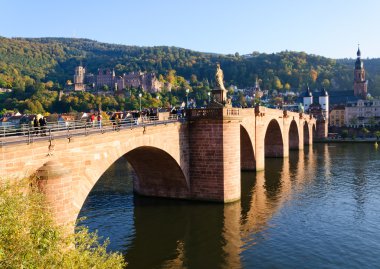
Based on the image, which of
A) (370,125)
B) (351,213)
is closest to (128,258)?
(351,213)

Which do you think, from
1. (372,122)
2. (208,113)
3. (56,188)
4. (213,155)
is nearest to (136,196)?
(213,155)

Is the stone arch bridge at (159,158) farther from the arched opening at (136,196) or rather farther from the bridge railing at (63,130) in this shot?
the bridge railing at (63,130)

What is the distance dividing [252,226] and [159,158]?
9009 mm

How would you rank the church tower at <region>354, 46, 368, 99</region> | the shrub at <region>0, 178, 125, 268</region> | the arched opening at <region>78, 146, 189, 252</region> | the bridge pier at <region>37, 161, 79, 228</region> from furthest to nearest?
the church tower at <region>354, 46, 368, 99</region> → the arched opening at <region>78, 146, 189, 252</region> → the bridge pier at <region>37, 161, 79, 228</region> → the shrub at <region>0, 178, 125, 268</region>

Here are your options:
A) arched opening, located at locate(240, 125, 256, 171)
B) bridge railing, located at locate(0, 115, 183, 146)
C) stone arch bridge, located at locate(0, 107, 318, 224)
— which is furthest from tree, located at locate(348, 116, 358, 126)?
bridge railing, located at locate(0, 115, 183, 146)

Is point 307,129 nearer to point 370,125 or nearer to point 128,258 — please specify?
point 370,125

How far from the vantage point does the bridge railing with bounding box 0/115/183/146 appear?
15711mm

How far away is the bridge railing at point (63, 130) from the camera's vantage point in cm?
1571

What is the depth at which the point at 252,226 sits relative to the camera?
86.5 feet

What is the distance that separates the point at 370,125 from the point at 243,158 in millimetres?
92349

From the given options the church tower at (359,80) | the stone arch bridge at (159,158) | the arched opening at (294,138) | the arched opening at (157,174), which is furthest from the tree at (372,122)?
the arched opening at (157,174)

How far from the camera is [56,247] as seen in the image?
34.1 ft

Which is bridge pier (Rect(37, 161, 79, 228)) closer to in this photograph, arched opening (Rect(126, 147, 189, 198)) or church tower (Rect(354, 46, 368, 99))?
arched opening (Rect(126, 147, 189, 198))

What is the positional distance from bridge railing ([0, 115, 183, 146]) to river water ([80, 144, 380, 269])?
7.15 m
